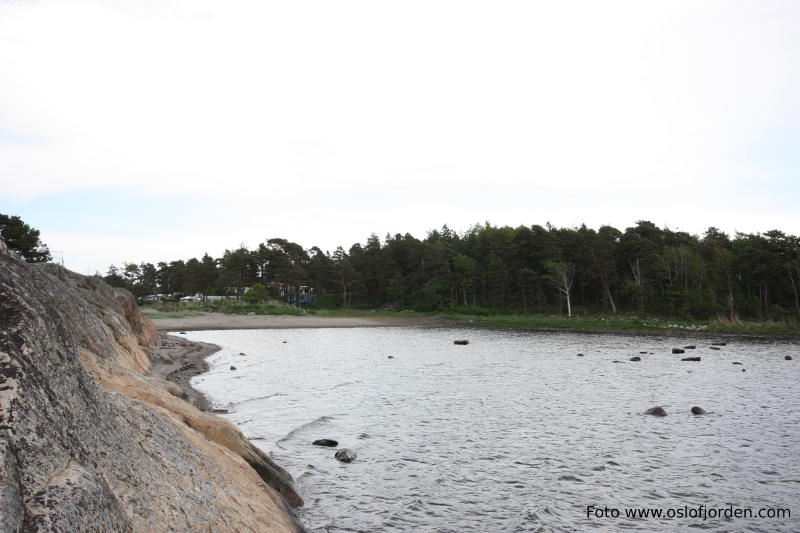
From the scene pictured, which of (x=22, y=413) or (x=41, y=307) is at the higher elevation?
(x=41, y=307)

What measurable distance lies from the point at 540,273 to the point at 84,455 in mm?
99679

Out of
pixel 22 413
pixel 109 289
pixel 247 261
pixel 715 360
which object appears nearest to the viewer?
pixel 22 413

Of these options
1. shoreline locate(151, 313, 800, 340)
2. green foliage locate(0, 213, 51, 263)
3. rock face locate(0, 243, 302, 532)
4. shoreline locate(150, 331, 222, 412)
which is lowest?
shoreline locate(151, 313, 800, 340)

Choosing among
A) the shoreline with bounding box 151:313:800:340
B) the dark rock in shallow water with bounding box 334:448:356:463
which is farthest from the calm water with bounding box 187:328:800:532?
the shoreline with bounding box 151:313:800:340

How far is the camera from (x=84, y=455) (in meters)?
4.41

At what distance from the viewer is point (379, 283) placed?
131 m

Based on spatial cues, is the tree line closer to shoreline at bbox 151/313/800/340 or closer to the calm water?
shoreline at bbox 151/313/800/340

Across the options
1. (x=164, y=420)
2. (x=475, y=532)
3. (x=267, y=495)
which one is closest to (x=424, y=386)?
(x=475, y=532)

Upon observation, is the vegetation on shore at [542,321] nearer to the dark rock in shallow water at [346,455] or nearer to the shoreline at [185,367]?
the shoreline at [185,367]

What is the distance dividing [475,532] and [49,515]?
26.7ft

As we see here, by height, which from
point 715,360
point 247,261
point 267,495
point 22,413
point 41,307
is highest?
point 247,261

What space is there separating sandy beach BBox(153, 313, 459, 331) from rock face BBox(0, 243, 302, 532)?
6585cm

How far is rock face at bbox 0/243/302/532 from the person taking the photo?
355 cm

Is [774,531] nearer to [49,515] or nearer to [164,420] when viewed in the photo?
[164,420]
